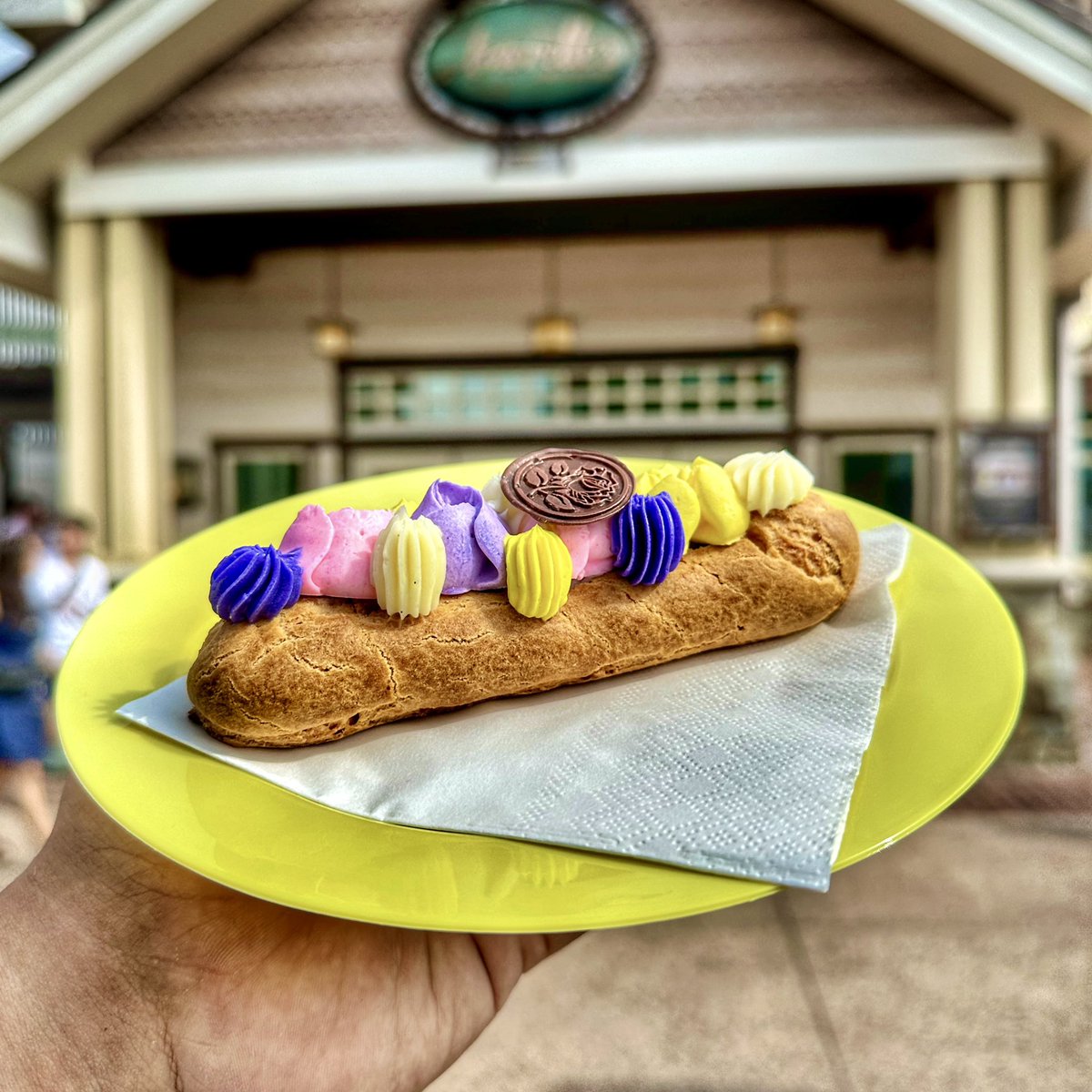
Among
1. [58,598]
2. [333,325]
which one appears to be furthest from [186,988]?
[333,325]

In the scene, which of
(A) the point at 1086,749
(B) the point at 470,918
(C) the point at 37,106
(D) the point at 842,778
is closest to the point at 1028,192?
(A) the point at 1086,749

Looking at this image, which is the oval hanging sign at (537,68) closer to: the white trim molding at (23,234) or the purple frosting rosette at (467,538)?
the white trim molding at (23,234)

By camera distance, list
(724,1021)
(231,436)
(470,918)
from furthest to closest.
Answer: (231,436)
(724,1021)
(470,918)

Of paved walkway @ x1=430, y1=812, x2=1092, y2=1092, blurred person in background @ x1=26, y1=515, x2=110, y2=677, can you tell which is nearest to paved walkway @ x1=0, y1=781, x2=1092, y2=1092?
paved walkway @ x1=430, y1=812, x2=1092, y2=1092

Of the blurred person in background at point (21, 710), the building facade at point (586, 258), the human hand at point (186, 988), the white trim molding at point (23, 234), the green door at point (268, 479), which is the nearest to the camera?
the human hand at point (186, 988)

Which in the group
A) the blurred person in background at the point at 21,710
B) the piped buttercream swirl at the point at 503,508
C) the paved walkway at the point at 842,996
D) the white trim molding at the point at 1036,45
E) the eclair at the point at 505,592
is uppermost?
the white trim molding at the point at 1036,45

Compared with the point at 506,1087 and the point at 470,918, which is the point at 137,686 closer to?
the point at 470,918

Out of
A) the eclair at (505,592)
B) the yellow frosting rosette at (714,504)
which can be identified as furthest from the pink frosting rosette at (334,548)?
the yellow frosting rosette at (714,504)
